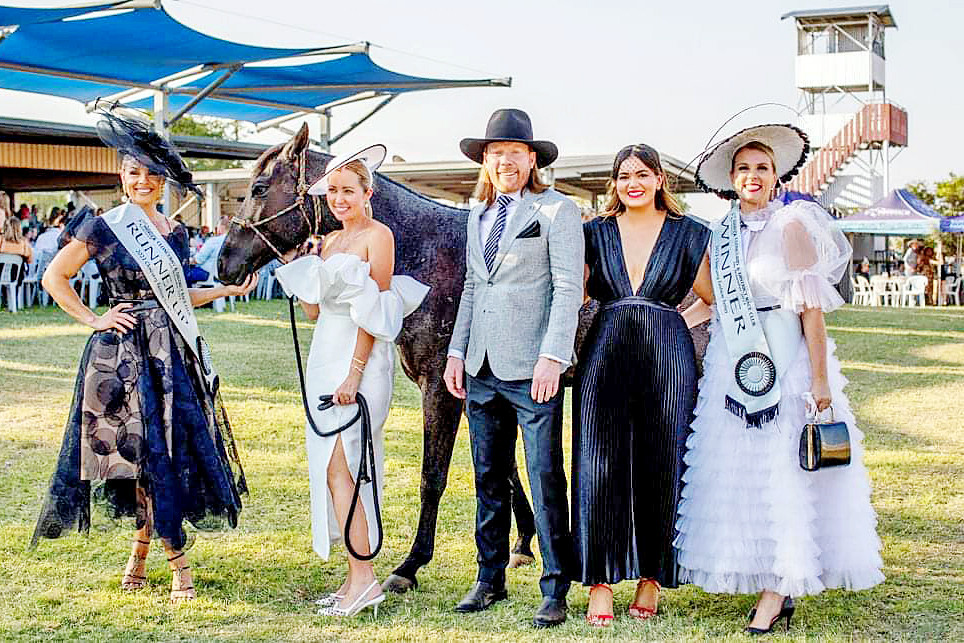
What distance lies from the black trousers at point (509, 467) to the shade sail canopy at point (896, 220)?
82.4 feet

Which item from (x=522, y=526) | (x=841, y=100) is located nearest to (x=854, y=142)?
(x=841, y=100)

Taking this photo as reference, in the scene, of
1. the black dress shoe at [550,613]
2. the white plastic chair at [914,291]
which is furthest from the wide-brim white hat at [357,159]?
the white plastic chair at [914,291]

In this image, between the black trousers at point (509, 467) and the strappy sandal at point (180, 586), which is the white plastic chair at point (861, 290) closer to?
the black trousers at point (509, 467)

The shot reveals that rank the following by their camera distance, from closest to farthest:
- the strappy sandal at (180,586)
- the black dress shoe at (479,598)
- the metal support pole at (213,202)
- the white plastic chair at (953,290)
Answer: the black dress shoe at (479,598), the strappy sandal at (180,586), the metal support pole at (213,202), the white plastic chair at (953,290)

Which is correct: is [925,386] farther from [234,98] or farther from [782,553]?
[234,98]

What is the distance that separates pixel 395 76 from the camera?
16.6 metres

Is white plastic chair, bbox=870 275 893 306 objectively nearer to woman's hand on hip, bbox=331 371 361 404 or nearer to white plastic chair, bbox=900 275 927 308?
white plastic chair, bbox=900 275 927 308

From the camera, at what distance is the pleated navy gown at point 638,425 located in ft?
14.0

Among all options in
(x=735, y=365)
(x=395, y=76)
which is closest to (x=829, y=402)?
(x=735, y=365)

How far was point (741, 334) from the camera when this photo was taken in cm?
422

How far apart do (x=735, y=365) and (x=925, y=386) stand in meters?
8.58

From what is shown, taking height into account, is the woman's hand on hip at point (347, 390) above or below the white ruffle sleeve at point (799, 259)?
below

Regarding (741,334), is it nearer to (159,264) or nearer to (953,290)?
(159,264)

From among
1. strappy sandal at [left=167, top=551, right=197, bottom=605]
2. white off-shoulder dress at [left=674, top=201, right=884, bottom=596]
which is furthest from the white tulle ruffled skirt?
strappy sandal at [left=167, top=551, right=197, bottom=605]
